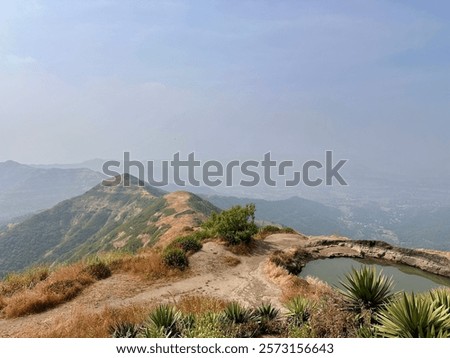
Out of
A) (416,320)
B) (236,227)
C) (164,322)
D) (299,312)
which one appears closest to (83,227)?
(236,227)

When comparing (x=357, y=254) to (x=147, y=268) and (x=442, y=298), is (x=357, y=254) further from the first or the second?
(x=442, y=298)

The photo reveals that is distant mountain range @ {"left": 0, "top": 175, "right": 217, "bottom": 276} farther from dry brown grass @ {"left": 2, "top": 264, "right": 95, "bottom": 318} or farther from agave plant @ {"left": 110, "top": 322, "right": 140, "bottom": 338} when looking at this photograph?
agave plant @ {"left": 110, "top": 322, "right": 140, "bottom": 338}

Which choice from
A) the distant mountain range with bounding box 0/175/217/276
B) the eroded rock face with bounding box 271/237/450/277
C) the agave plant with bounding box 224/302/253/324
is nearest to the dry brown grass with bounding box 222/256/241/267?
the eroded rock face with bounding box 271/237/450/277

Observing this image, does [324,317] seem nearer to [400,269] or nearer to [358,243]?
[400,269]

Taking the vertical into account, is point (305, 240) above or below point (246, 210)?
below

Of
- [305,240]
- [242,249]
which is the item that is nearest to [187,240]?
[242,249]

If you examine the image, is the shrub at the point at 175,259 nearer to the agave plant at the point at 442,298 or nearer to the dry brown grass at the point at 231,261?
the dry brown grass at the point at 231,261
